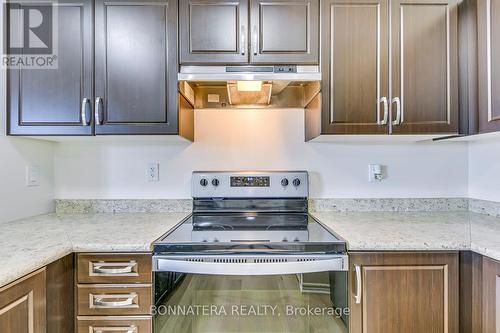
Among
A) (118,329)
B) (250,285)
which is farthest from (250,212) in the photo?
(118,329)

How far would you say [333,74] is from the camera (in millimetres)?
1472

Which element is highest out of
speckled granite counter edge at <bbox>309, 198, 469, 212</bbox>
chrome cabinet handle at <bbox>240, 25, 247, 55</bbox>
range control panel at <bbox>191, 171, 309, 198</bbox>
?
chrome cabinet handle at <bbox>240, 25, 247, 55</bbox>

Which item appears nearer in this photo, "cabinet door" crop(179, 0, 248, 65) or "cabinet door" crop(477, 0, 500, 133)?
"cabinet door" crop(477, 0, 500, 133)

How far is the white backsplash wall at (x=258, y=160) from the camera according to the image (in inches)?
73.6

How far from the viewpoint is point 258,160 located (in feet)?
6.17

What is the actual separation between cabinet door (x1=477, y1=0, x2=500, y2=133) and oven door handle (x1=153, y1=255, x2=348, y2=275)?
39.5 inches

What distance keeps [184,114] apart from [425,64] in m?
1.29

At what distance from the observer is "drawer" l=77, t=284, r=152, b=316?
114cm

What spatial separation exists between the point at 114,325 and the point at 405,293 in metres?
1.17

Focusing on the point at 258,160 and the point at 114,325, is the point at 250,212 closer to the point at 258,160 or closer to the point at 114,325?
the point at 258,160

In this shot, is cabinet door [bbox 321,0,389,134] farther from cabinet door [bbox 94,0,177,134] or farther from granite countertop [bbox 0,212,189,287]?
granite countertop [bbox 0,212,189,287]

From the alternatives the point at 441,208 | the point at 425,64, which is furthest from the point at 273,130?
the point at 441,208

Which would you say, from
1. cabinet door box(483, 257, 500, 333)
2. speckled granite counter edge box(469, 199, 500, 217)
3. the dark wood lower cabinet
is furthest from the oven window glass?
speckled granite counter edge box(469, 199, 500, 217)

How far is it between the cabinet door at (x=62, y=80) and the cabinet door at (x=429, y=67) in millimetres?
1599
